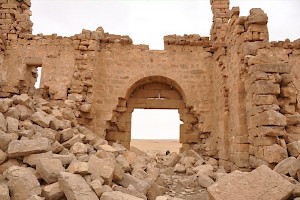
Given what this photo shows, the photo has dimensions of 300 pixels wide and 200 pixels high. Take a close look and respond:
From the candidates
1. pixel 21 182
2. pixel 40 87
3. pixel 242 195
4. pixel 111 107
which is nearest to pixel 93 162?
pixel 21 182

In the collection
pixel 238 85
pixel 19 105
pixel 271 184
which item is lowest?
pixel 271 184

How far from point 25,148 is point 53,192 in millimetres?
997

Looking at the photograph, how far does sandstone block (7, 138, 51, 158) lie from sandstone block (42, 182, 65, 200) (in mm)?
773

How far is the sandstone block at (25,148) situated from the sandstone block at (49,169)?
13.5 inches

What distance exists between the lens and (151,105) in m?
8.84

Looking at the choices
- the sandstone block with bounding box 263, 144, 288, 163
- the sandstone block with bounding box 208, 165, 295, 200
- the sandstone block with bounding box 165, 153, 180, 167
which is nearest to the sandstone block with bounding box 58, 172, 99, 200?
the sandstone block with bounding box 208, 165, 295, 200

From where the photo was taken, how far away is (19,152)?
3.55 meters

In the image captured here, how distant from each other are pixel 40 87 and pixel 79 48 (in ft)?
6.11

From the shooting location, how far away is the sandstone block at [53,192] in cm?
298

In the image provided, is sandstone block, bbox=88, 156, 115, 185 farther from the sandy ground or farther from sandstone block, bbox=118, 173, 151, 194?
the sandy ground

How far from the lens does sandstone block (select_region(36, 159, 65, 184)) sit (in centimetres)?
324

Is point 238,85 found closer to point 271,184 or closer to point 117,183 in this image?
point 271,184

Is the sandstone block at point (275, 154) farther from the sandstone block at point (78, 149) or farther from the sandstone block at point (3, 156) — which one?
the sandstone block at point (3, 156)

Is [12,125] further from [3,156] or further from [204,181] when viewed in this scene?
[204,181]
